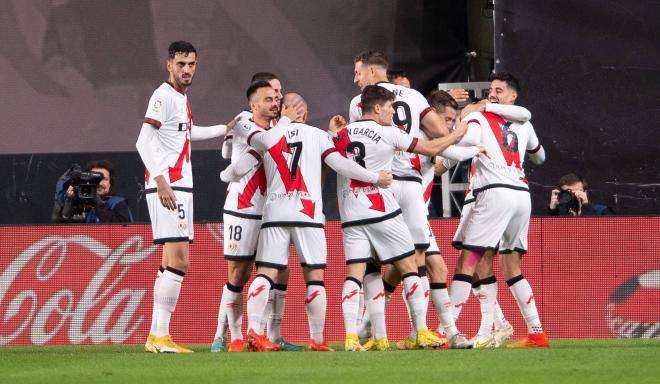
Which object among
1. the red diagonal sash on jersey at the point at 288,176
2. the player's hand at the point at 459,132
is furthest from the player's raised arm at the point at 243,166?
the player's hand at the point at 459,132

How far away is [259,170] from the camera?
→ 10297mm

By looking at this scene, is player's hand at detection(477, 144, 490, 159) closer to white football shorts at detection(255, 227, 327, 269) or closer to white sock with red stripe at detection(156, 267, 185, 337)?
white football shorts at detection(255, 227, 327, 269)

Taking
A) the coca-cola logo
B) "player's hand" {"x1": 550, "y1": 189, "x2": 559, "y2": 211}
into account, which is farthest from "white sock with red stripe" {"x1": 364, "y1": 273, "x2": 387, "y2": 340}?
"player's hand" {"x1": 550, "y1": 189, "x2": 559, "y2": 211}

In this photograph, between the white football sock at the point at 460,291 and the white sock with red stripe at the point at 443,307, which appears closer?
the white sock with red stripe at the point at 443,307

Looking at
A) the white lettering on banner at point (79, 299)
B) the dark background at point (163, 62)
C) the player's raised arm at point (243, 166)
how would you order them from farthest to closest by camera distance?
1. the dark background at point (163, 62)
2. the white lettering on banner at point (79, 299)
3. the player's raised arm at point (243, 166)

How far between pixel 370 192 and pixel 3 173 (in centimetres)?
868

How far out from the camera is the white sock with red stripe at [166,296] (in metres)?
9.85

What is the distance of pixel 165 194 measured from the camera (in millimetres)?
9562

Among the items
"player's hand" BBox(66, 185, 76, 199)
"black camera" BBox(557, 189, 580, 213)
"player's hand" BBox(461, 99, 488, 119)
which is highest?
"player's hand" BBox(461, 99, 488, 119)

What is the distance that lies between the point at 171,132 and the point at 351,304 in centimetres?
189

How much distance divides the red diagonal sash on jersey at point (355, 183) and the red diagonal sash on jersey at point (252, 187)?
27.7 inches

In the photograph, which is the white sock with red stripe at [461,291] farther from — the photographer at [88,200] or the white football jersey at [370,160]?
the photographer at [88,200]

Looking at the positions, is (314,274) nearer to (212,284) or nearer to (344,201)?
(344,201)

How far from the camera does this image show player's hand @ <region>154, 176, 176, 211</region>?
957cm
